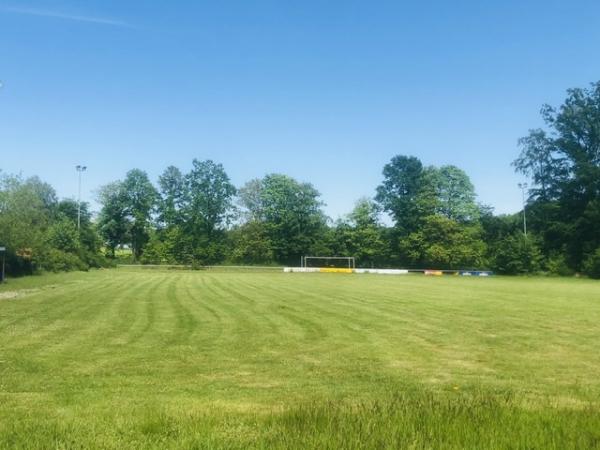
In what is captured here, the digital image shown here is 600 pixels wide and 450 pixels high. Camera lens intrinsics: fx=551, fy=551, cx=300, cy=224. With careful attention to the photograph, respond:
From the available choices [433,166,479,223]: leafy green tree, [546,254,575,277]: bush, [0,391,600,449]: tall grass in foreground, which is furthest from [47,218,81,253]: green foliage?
[0,391,600,449]: tall grass in foreground

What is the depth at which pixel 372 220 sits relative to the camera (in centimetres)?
8581

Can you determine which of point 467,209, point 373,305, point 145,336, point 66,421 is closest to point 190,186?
point 467,209

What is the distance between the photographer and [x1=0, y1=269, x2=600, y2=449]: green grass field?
4422 millimetres

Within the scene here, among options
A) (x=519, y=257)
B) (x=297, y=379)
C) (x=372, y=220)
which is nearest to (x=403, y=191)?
(x=372, y=220)

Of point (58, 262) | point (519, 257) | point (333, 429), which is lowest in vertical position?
point (333, 429)

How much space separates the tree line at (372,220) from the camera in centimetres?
6481

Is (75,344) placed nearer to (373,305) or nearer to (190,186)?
Result: (373,305)

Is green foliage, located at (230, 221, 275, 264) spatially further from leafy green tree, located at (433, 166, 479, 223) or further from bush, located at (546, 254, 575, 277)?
bush, located at (546, 254, 575, 277)

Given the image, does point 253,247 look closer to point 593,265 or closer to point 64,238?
point 64,238

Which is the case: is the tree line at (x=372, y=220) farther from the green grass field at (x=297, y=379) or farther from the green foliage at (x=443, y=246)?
the green grass field at (x=297, y=379)

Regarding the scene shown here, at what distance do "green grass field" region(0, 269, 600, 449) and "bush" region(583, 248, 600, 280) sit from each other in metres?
43.8

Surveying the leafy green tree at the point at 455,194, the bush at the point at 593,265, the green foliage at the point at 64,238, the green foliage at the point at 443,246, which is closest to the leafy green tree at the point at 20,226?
the green foliage at the point at 64,238

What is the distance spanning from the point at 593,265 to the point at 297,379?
186 feet

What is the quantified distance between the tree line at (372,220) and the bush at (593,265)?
149 mm
